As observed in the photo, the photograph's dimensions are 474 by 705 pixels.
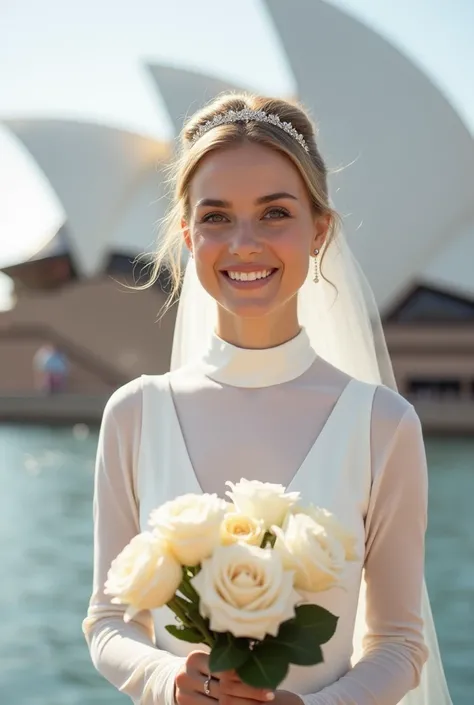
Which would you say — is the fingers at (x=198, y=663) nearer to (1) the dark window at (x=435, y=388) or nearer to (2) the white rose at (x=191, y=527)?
(2) the white rose at (x=191, y=527)

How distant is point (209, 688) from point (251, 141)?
0.89 metres

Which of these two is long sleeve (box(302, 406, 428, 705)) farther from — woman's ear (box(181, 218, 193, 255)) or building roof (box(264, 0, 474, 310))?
building roof (box(264, 0, 474, 310))

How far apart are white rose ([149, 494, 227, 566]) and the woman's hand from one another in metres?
0.19

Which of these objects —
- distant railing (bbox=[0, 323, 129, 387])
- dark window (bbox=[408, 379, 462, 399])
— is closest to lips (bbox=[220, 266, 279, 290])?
dark window (bbox=[408, 379, 462, 399])

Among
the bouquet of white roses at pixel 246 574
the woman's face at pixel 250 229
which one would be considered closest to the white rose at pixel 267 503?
the bouquet of white roses at pixel 246 574

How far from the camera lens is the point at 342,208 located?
15.1 m

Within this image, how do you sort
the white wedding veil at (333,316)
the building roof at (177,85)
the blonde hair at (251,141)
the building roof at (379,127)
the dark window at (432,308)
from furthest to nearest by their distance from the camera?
the building roof at (177,85) → the dark window at (432,308) → the building roof at (379,127) → the white wedding veil at (333,316) → the blonde hair at (251,141)

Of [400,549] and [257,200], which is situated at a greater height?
[257,200]

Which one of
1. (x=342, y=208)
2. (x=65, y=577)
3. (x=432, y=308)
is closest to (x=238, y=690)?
(x=65, y=577)

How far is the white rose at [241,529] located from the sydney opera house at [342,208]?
46.9ft

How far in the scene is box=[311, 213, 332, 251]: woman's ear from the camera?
173cm

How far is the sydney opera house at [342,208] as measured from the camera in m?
17.9

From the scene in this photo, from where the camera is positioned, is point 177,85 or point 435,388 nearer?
point 435,388

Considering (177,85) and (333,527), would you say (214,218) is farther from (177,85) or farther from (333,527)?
(177,85)
